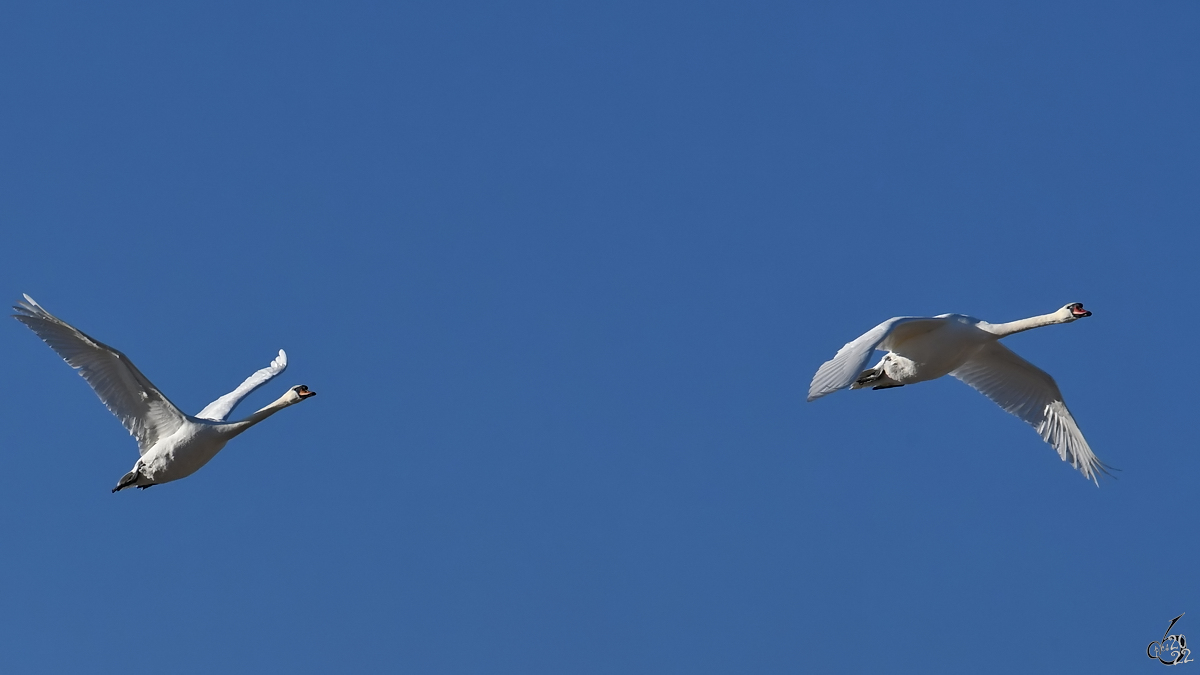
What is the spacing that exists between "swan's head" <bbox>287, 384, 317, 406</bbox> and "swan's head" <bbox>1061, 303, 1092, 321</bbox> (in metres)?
14.3

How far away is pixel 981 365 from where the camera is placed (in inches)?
1249

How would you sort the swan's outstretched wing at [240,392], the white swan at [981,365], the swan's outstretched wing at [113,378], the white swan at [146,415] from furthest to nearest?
1. the swan's outstretched wing at [240,392]
2. the white swan at [981,365]
3. the white swan at [146,415]
4. the swan's outstretched wing at [113,378]

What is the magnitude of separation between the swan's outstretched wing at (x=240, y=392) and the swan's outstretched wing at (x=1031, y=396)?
14.2m

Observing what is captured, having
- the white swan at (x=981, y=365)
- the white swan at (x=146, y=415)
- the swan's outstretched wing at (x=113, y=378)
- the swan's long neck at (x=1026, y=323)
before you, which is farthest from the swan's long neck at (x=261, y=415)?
the swan's long neck at (x=1026, y=323)

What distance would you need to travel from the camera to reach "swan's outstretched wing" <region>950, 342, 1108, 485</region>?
103 ft

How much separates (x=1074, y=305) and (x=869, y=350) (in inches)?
292

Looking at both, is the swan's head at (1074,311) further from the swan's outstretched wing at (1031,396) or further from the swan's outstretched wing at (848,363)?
the swan's outstretched wing at (848,363)

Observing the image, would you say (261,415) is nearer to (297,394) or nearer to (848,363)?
(297,394)

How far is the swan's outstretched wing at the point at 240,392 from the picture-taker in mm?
31141

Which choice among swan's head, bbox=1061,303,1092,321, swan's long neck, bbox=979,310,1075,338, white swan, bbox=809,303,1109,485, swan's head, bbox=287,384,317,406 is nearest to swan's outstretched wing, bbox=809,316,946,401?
white swan, bbox=809,303,1109,485

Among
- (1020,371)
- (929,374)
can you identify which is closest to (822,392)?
(929,374)

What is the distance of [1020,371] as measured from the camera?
31.5 m

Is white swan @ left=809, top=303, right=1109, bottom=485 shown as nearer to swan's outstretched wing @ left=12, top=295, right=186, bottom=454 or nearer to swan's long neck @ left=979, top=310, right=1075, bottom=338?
swan's long neck @ left=979, top=310, right=1075, bottom=338

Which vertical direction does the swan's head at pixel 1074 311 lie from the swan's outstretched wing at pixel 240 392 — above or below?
below
